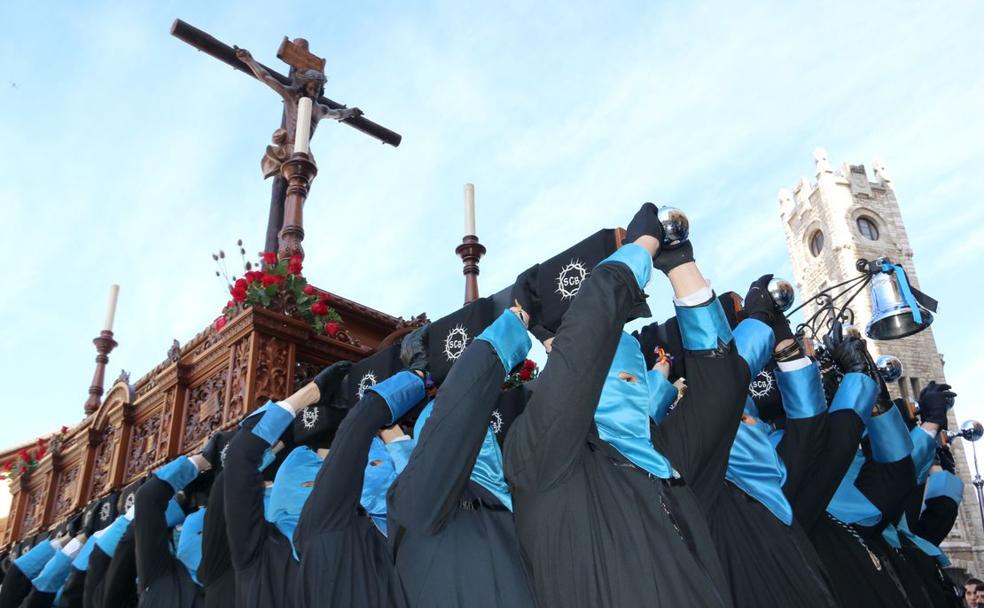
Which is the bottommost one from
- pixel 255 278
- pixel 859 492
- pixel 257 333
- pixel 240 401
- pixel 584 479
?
pixel 584 479

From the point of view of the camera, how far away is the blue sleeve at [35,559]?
6.00 meters

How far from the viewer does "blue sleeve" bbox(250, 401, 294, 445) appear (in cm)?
371

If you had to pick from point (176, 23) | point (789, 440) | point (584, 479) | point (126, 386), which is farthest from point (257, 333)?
point (176, 23)

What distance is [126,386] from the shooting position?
6.04m

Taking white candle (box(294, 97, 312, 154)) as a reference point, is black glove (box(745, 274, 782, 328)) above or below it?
below

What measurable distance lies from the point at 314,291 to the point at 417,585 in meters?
2.82

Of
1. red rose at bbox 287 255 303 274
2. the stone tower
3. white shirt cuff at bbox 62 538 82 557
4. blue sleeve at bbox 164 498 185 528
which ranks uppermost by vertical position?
the stone tower

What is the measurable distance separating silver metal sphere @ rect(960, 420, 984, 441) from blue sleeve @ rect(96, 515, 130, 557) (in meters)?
6.74

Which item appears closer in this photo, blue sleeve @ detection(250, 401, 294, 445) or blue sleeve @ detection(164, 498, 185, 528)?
blue sleeve @ detection(250, 401, 294, 445)

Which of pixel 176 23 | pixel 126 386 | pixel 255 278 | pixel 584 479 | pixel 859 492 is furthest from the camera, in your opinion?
pixel 176 23

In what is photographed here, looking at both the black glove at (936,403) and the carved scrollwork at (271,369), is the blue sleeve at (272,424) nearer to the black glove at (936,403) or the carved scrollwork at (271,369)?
the carved scrollwork at (271,369)

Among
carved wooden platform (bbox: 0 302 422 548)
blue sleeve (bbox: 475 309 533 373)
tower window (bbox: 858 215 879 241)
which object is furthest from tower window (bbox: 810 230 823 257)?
blue sleeve (bbox: 475 309 533 373)

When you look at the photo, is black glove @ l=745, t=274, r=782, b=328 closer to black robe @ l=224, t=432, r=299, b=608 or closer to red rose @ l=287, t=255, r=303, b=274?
black robe @ l=224, t=432, r=299, b=608

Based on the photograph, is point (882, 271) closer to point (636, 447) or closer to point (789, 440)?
point (789, 440)
